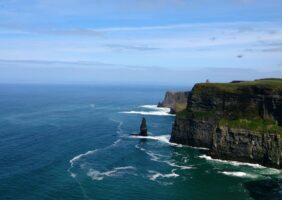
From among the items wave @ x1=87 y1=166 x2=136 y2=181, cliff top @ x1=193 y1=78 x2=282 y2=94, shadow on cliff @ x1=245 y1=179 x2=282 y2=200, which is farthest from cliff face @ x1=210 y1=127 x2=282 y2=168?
wave @ x1=87 y1=166 x2=136 y2=181

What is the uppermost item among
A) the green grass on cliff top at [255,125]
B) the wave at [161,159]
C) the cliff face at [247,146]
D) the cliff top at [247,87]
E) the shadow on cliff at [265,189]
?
the cliff top at [247,87]

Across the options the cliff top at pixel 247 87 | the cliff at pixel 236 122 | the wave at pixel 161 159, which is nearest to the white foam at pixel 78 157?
the wave at pixel 161 159

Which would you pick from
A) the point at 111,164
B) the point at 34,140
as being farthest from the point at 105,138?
the point at 111,164

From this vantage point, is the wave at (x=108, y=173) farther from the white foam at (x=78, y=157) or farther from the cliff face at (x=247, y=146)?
the cliff face at (x=247, y=146)

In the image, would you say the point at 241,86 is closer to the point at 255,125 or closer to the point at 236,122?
the point at 236,122

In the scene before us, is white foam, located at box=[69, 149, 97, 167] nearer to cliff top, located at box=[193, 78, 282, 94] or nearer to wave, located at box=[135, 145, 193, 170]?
wave, located at box=[135, 145, 193, 170]

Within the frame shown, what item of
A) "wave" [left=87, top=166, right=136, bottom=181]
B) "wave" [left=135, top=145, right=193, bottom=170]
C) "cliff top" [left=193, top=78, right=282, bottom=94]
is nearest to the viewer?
"wave" [left=87, top=166, right=136, bottom=181]
